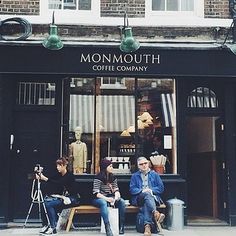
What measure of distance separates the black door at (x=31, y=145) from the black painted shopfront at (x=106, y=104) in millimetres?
22

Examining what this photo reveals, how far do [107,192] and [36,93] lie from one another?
9.28ft

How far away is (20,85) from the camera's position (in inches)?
409

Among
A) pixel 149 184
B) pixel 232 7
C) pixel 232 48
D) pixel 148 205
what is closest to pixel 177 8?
pixel 232 7

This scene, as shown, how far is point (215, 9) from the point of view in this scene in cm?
1062

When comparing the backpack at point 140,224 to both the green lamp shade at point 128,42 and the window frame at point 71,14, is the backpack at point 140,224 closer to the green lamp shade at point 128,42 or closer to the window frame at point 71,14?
the green lamp shade at point 128,42

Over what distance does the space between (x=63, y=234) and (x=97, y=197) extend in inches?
37.2

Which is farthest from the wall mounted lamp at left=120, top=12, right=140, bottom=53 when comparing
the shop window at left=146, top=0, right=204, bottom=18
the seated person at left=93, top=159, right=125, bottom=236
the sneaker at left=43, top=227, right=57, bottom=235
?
the sneaker at left=43, top=227, right=57, bottom=235

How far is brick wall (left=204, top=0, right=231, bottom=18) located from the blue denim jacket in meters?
3.90

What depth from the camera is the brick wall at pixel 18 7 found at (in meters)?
10.3

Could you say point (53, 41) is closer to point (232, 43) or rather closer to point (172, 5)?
point (172, 5)

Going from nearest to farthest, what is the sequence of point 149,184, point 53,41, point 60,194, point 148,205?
1. point 148,205
2. point 60,194
3. point 149,184
4. point 53,41

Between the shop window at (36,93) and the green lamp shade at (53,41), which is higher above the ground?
the green lamp shade at (53,41)

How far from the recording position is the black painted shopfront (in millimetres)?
9977

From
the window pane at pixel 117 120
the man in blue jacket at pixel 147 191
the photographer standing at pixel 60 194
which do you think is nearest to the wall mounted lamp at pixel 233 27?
the window pane at pixel 117 120
